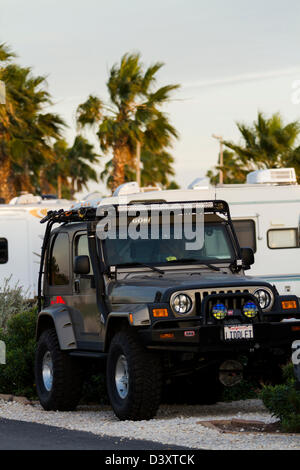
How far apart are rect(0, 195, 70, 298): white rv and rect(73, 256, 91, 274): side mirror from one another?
1011cm

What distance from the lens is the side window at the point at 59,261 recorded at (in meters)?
11.9

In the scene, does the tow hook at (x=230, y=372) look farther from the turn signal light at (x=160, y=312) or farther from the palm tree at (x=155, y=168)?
the palm tree at (x=155, y=168)

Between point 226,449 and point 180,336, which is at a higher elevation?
point 180,336

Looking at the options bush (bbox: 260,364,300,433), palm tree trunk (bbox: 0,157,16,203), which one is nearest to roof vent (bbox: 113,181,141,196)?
bush (bbox: 260,364,300,433)

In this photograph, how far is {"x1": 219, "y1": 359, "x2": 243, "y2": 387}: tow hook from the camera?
10453 millimetres

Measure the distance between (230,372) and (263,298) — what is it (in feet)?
2.87

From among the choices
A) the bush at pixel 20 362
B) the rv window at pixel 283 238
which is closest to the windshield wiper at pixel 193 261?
the bush at pixel 20 362

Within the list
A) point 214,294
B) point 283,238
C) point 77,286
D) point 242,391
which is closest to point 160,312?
point 214,294

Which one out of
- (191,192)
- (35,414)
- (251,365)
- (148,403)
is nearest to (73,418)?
(35,414)

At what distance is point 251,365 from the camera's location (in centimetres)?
1062

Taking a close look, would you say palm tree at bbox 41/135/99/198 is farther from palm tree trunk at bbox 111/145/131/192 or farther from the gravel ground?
the gravel ground

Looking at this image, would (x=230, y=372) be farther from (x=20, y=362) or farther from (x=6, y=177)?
(x=6, y=177)
